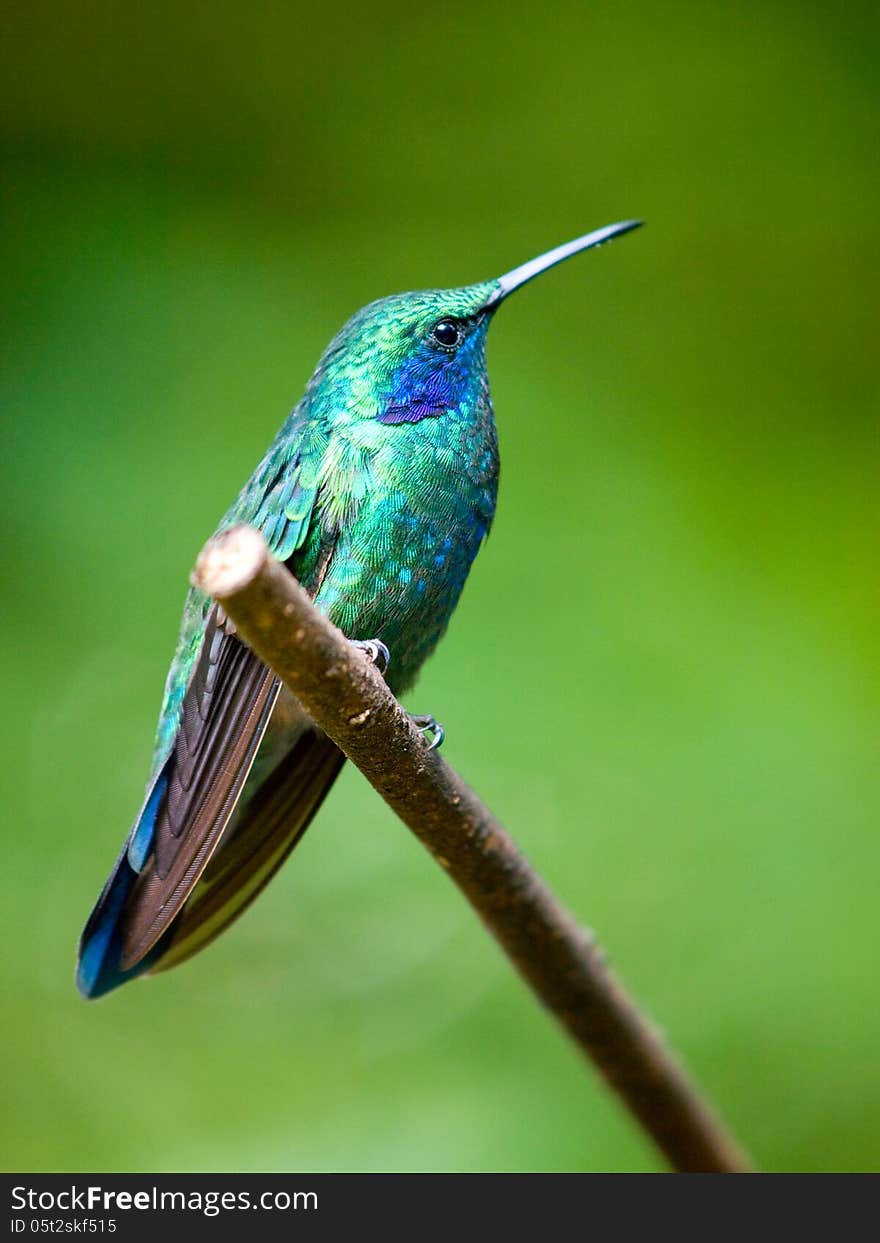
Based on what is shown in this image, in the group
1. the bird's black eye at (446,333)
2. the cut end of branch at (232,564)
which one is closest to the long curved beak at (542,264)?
the bird's black eye at (446,333)

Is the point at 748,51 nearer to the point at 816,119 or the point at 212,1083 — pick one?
the point at 816,119

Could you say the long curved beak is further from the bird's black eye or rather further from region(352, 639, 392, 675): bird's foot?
region(352, 639, 392, 675): bird's foot

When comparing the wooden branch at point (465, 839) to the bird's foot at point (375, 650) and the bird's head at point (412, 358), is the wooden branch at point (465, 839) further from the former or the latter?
the bird's head at point (412, 358)

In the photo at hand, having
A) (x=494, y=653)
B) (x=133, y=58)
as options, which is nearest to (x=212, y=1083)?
(x=494, y=653)

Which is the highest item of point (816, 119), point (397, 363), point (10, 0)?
point (10, 0)

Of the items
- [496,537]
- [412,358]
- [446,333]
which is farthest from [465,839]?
[496,537]

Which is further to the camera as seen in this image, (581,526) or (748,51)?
(748,51)
